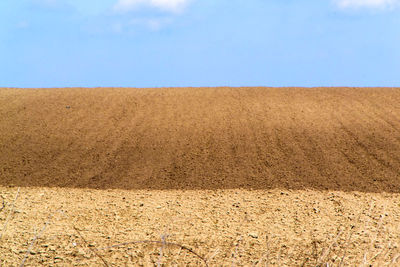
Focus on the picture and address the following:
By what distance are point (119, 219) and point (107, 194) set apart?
1.38 metres

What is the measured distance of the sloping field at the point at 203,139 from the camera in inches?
295

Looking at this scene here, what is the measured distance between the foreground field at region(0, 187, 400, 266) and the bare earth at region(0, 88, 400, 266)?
3 cm

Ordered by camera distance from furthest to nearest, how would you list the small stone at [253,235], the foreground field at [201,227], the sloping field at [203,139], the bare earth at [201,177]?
the sloping field at [203,139], the small stone at [253,235], the bare earth at [201,177], the foreground field at [201,227]

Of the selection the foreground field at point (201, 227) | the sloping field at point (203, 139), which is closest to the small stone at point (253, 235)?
the foreground field at point (201, 227)

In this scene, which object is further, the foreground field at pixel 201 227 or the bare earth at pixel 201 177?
the bare earth at pixel 201 177

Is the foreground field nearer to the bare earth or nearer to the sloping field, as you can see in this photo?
the bare earth

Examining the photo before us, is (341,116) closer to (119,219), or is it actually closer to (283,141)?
(283,141)

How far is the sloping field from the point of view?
7488mm

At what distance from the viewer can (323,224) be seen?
5.25 metres

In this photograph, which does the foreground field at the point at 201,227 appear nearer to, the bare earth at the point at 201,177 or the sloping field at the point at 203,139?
the bare earth at the point at 201,177

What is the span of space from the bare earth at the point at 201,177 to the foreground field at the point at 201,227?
26 mm

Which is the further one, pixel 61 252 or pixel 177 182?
pixel 177 182

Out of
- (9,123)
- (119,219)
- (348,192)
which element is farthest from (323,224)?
(9,123)

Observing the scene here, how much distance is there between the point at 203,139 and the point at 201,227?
14.4ft
